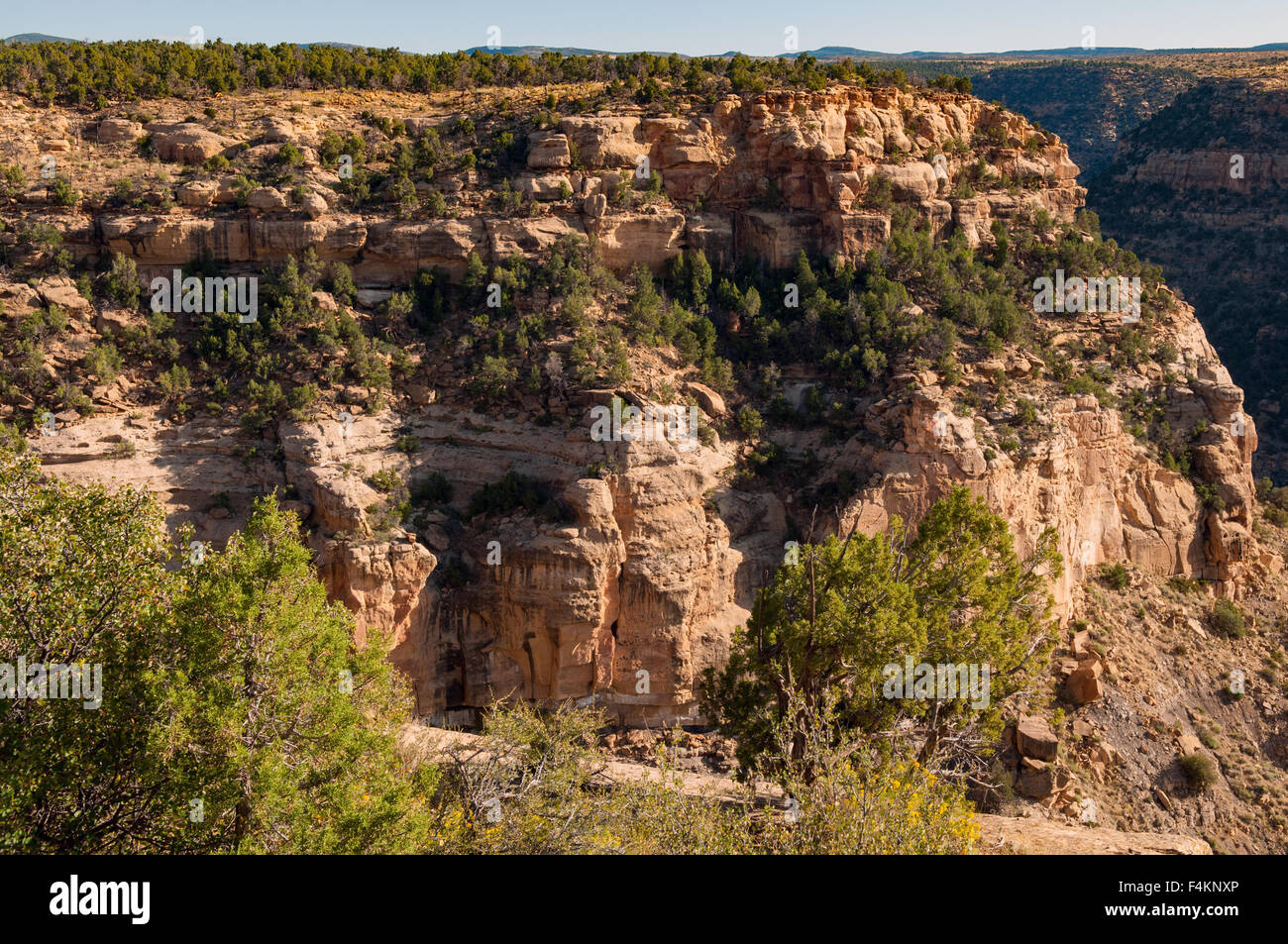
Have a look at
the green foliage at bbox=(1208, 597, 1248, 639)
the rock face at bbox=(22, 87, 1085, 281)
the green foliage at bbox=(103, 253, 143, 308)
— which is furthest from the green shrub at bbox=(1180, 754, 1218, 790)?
the green foliage at bbox=(103, 253, 143, 308)

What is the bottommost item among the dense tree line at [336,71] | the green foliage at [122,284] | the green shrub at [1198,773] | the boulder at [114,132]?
the green shrub at [1198,773]

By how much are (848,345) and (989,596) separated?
1434cm

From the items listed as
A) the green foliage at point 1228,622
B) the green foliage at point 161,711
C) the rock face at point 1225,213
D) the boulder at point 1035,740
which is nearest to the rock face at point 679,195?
the green foliage at point 1228,622

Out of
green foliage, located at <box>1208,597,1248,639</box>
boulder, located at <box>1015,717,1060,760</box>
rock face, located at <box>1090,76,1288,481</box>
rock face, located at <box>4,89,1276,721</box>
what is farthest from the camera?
rock face, located at <box>1090,76,1288,481</box>

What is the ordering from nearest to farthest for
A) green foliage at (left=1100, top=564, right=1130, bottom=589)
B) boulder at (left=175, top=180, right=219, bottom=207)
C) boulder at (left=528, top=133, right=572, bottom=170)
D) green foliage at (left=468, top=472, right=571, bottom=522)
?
green foliage at (left=468, top=472, right=571, bottom=522) < boulder at (left=175, top=180, right=219, bottom=207) < green foliage at (left=1100, top=564, right=1130, bottom=589) < boulder at (left=528, top=133, right=572, bottom=170)

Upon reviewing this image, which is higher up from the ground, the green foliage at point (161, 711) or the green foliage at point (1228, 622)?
the green foliage at point (161, 711)

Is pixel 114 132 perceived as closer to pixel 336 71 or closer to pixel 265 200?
pixel 265 200

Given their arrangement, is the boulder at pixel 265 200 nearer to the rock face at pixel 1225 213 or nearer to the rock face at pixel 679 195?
the rock face at pixel 679 195

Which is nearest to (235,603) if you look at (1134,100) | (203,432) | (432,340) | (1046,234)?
(203,432)

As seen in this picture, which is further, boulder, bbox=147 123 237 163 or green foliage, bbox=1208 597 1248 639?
green foliage, bbox=1208 597 1248 639

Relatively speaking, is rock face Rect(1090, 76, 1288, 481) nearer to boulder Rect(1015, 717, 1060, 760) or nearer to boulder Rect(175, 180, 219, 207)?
boulder Rect(1015, 717, 1060, 760)

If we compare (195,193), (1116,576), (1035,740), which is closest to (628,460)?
(1035,740)

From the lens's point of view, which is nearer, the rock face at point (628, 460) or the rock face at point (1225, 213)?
the rock face at point (628, 460)

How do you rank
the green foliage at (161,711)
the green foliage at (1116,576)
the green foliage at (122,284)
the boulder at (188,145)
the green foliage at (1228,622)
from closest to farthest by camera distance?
the green foliage at (161,711) < the green foliage at (122,284) < the boulder at (188,145) < the green foliage at (1116,576) < the green foliage at (1228,622)
